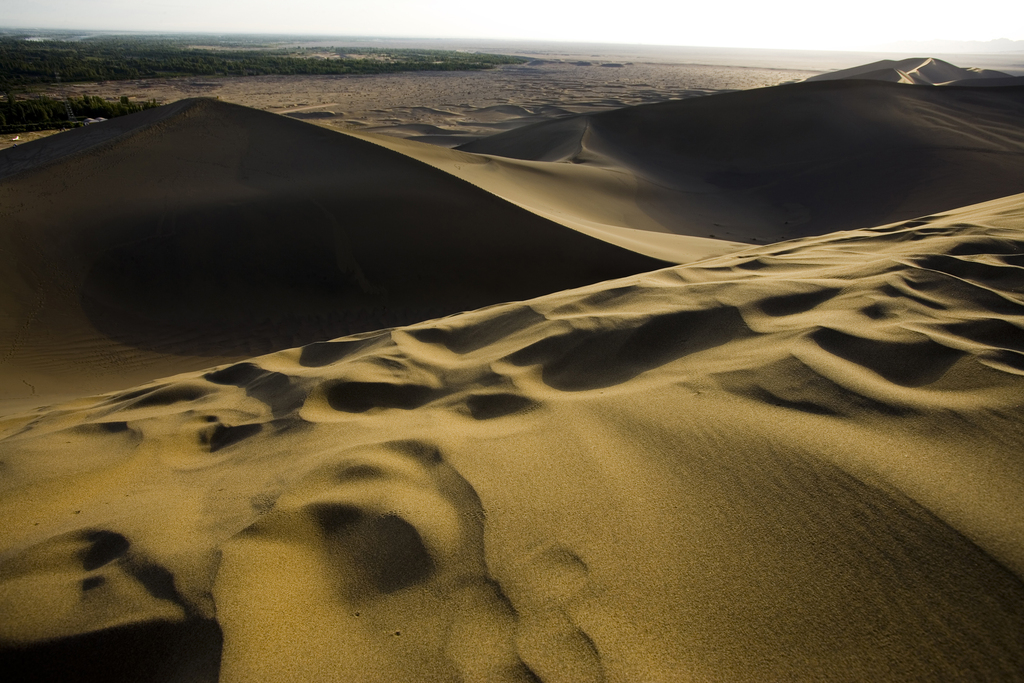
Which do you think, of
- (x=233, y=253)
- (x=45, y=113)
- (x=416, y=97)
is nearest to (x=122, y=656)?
(x=233, y=253)

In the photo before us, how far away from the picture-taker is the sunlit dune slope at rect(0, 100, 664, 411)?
174 inches

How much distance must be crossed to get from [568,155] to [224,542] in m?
11.1

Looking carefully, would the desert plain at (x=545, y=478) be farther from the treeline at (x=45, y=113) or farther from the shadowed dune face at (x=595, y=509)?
the treeline at (x=45, y=113)

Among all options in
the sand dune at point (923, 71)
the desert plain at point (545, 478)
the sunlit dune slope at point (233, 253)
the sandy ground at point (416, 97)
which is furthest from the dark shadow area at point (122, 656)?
the sand dune at point (923, 71)

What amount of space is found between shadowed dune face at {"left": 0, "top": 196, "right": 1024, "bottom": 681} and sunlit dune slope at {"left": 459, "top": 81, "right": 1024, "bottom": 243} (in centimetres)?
599

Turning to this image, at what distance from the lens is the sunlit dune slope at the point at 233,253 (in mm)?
4410

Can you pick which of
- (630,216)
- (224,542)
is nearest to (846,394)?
(224,542)

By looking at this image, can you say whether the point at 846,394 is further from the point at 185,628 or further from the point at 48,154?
the point at 48,154

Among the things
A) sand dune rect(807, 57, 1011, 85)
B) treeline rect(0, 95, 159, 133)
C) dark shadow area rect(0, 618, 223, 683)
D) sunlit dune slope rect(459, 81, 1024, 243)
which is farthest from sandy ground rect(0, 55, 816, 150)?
dark shadow area rect(0, 618, 223, 683)

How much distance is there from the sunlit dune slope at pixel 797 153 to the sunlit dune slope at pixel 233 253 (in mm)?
2820

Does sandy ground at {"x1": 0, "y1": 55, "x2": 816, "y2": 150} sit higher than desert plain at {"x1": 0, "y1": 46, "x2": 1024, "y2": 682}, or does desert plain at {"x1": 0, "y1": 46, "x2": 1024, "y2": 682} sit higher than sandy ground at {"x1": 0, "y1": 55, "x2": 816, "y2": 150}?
sandy ground at {"x1": 0, "y1": 55, "x2": 816, "y2": 150}

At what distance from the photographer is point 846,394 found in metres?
1.64

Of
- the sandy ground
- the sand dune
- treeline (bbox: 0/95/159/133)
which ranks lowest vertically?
treeline (bbox: 0/95/159/133)

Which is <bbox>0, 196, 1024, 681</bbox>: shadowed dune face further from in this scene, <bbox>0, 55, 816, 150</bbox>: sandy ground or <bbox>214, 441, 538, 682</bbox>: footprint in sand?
<bbox>0, 55, 816, 150</bbox>: sandy ground
